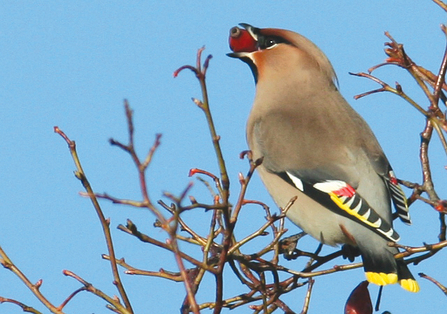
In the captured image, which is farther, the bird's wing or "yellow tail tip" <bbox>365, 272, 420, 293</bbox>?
the bird's wing

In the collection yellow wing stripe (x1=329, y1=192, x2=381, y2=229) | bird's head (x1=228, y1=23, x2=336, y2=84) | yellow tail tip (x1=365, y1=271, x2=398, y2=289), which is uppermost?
bird's head (x1=228, y1=23, x2=336, y2=84)

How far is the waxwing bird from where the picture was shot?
12.3ft

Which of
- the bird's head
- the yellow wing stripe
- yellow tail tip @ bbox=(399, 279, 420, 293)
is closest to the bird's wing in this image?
the yellow wing stripe

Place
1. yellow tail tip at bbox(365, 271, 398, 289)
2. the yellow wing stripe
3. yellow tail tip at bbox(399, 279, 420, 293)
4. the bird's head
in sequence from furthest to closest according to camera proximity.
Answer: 1. the bird's head
2. the yellow wing stripe
3. yellow tail tip at bbox(399, 279, 420, 293)
4. yellow tail tip at bbox(365, 271, 398, 289)

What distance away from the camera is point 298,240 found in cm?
409

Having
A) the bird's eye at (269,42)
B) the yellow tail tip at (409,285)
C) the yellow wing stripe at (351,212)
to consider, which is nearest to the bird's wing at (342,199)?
the yellow wing stripe at (351,212)

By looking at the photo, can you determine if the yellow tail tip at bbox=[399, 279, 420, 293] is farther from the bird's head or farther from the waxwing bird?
the bird's head

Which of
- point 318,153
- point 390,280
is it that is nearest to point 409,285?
point 390,280

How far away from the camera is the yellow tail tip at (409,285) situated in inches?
137

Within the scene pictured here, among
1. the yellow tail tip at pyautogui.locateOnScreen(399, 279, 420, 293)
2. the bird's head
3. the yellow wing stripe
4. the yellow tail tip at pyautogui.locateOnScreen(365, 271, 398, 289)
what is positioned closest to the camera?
the yellow tail tip at pyautogui.locateOnScreen(365, 271, 398, 289)

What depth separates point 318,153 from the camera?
4156mm

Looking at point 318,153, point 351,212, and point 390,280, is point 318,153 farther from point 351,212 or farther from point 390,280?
point 390,280

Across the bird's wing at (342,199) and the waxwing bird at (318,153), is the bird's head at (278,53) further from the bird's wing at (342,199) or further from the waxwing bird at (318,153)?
the bird's wing at (342,199)

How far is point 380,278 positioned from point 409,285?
27 cm
